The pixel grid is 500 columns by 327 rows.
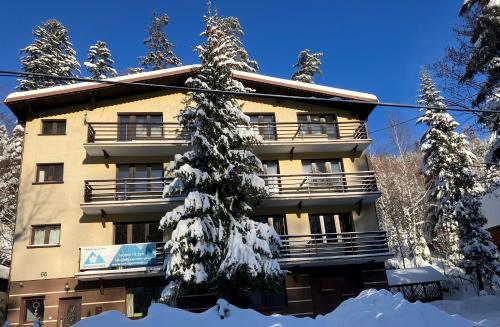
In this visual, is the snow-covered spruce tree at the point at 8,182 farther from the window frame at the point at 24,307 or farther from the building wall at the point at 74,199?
the window frame at the point at 24,307

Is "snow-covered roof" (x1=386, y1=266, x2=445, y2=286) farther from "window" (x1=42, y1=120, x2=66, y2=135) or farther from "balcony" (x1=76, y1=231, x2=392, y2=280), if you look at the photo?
"window" (x1=42, y1=120, x2=66, y2=135)

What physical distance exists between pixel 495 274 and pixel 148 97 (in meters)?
22.6

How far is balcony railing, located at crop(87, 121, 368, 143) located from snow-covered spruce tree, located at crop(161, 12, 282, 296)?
3.47 m

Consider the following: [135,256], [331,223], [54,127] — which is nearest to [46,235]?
[135,256]

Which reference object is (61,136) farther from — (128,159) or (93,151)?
(128,159)

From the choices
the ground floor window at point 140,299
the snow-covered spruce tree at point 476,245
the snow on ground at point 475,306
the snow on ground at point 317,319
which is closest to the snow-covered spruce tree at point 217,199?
the ground floor window at point 140,299

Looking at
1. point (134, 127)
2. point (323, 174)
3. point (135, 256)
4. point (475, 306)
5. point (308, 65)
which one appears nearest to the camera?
point (135, 256)

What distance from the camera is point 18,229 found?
2016 cm

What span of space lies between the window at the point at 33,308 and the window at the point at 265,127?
13204 millimetres

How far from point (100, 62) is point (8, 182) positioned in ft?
43.8

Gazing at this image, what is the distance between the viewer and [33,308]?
19.1 meters

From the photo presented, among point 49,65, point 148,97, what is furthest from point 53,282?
point 49,65

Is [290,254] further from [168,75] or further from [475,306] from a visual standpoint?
[168,75]

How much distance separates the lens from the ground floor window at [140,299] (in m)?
19.6
